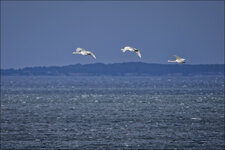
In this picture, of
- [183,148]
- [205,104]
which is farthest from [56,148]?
[205,104]

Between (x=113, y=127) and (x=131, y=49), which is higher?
(x=131, y=49)

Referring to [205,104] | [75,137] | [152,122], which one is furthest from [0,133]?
[205,104]

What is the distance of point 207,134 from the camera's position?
8119cm

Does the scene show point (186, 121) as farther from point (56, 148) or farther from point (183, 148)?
point (56, 148)

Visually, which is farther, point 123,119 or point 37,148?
point 123,119

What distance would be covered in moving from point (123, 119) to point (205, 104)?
139ft

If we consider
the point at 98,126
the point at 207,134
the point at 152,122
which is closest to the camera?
the point at 207,134

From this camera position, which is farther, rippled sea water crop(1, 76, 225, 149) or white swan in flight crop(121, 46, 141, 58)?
rippled sea water crop(1, 76, 225, 149)

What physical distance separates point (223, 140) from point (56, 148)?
2397 cm

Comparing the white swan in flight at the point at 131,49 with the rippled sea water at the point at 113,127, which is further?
the rippled sea water at the point at 113,127

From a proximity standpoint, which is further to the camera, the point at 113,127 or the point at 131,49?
the point at 113,127

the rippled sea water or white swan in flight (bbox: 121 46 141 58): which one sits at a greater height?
white swan in flight (bbox: 121 46 141 58)

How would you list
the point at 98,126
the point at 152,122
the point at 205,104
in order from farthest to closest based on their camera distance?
1. the point at 205,104
2. the point at 152,122
3. the point at 98,126

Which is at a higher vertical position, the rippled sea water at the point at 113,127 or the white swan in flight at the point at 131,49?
the white swan in flight at the point at 131,49
